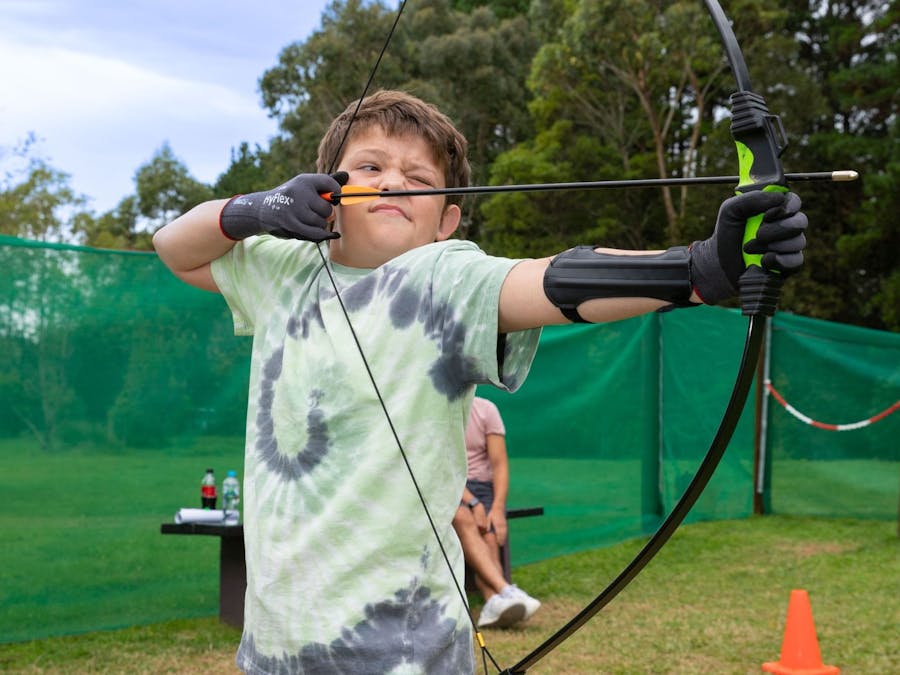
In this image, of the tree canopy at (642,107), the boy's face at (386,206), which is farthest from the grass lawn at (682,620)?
the tree canopy at (642,107)

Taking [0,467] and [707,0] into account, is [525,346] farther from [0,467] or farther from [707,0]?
[0,467]

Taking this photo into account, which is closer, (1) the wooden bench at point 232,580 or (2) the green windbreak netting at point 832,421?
(1) the wooden bench at point 232,580

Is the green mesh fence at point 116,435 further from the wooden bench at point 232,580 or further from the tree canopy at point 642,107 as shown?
the tree canopy at point 642,107

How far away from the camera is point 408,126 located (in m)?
1.91

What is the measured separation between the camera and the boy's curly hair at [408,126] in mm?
1921

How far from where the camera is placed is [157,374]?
16.0 ft

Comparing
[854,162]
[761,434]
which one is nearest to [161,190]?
[854,162]

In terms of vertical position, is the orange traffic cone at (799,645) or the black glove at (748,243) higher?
the black glove at (748,243)

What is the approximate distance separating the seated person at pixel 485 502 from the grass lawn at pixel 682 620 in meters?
0.31

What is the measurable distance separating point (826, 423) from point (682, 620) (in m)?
3.92

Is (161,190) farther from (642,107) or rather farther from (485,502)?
(485,502)

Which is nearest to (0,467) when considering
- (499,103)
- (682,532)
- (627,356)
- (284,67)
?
(627,356)

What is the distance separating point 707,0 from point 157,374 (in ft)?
11.8

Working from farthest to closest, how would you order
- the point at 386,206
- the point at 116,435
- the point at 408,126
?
the point at 116,435, the point at 408,126, the point at 386,206
